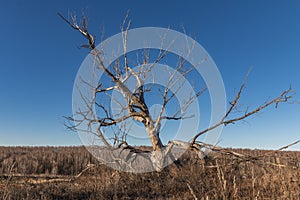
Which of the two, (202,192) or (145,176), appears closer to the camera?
(202,192)

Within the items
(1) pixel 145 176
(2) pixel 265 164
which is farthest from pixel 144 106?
(2) pixel 265 164

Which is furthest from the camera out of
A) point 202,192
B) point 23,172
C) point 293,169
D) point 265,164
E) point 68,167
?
point 68,167

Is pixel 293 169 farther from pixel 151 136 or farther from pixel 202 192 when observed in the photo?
pixel 151 136

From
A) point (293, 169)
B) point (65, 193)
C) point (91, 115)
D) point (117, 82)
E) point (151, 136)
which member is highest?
point (117, 82)

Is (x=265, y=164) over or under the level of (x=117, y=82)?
under

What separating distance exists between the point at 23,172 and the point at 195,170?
340 inches

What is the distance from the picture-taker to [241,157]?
9242 millimetres

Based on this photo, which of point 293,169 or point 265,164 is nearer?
point 293,169

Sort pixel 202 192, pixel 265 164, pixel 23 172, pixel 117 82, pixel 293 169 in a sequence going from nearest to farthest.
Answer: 1. pixel 202 192
2. pixel 293 169
3. pixel 265 164
4. pixel 117 82
5. pixel 23 172

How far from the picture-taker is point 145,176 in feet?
30.2

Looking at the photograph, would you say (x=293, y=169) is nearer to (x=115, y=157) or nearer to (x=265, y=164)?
(x=265, y=164)

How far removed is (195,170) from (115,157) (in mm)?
3457

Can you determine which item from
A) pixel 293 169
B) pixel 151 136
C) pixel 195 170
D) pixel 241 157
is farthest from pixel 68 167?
pixel 293 169

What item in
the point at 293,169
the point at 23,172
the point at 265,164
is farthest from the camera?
the point at 23,172
